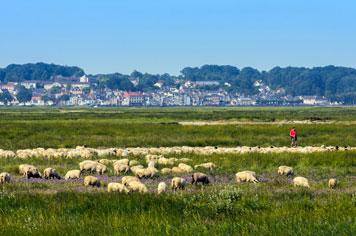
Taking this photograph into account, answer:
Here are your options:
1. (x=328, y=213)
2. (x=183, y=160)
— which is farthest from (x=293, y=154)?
(x=328, y=213)

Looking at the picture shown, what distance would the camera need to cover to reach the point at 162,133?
6241 centimetres

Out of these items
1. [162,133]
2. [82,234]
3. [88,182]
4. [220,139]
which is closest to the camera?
[82,234]

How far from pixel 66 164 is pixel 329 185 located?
1301 cm

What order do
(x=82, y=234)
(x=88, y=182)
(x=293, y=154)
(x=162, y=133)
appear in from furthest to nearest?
1. (x=162, y=133)
2. (x=293, y=154)
3. (x=88, y=182)
4. (x=82, y=234)

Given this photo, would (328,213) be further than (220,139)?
No

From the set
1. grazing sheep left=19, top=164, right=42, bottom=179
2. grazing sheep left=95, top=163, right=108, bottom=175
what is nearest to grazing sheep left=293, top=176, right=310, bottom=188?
grazing sheep left=95, top=163, right=108, bottom=175

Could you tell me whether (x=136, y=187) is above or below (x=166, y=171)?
above

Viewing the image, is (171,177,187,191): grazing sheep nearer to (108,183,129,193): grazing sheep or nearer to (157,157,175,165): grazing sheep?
(108,183,129,193): grazing sheep

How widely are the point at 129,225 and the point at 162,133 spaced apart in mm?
46215

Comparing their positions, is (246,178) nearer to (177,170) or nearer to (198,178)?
(198,178)

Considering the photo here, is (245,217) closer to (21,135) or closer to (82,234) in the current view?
(82,234)

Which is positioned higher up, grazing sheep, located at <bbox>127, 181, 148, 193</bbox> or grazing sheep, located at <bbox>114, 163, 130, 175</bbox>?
grazing sheep, located at <bbox>127, 181, 148, 193</bbox>

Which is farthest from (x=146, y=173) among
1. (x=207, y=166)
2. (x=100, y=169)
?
(x=207, y=166)

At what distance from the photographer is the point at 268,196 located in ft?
70.6
